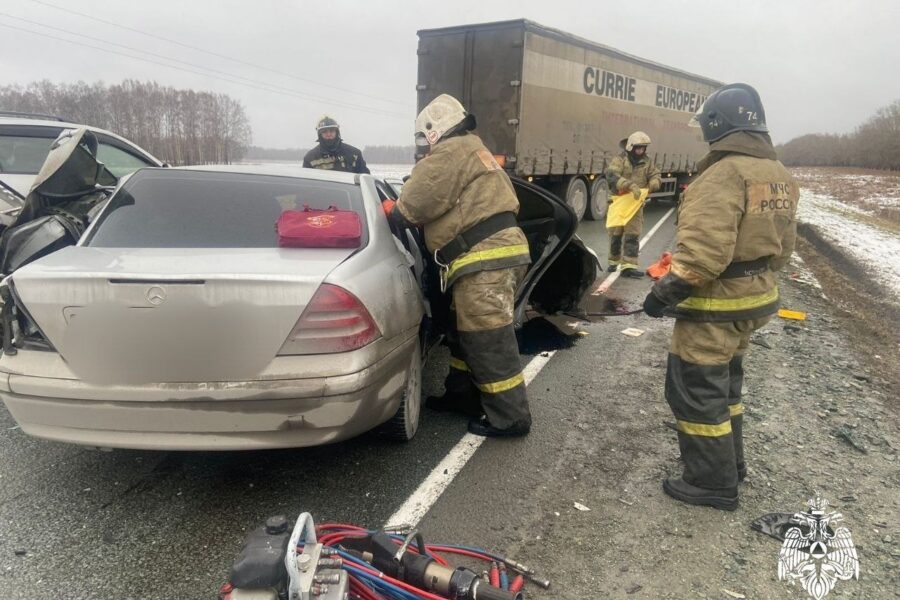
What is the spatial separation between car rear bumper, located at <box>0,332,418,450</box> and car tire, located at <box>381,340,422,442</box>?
653mm

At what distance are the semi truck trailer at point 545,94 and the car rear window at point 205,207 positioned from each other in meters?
8.50

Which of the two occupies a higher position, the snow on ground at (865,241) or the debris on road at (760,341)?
the snow on ground at (865,241)

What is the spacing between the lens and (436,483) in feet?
9.68

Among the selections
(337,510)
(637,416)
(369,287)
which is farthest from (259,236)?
(637,416)

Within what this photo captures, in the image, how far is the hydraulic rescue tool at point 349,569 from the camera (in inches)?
66.4

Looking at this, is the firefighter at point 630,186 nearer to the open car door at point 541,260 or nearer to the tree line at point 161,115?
the open car door at point 541,260

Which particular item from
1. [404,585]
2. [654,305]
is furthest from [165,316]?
[654,305]

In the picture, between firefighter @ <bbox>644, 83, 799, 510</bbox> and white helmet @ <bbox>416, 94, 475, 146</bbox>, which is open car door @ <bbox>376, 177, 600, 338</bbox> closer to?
white helmet @ <bbox>416, 94, 475, 146</bbox>

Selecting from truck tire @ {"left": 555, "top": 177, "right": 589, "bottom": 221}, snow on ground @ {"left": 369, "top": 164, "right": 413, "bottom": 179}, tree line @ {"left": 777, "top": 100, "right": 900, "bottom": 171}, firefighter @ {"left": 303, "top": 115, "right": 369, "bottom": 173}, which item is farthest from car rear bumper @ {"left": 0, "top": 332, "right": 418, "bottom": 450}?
tree line @ {"left": 777, "top": 100, "right": 900, "bottom": 171}

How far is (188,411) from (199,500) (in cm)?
65

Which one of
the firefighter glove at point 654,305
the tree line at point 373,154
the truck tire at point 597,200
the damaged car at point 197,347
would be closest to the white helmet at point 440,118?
the damaged car at point 197,347

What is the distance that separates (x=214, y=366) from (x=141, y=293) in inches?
15.1

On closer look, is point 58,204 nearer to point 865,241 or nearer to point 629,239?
point 629,239

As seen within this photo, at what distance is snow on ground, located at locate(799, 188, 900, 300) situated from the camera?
9.07 meters
